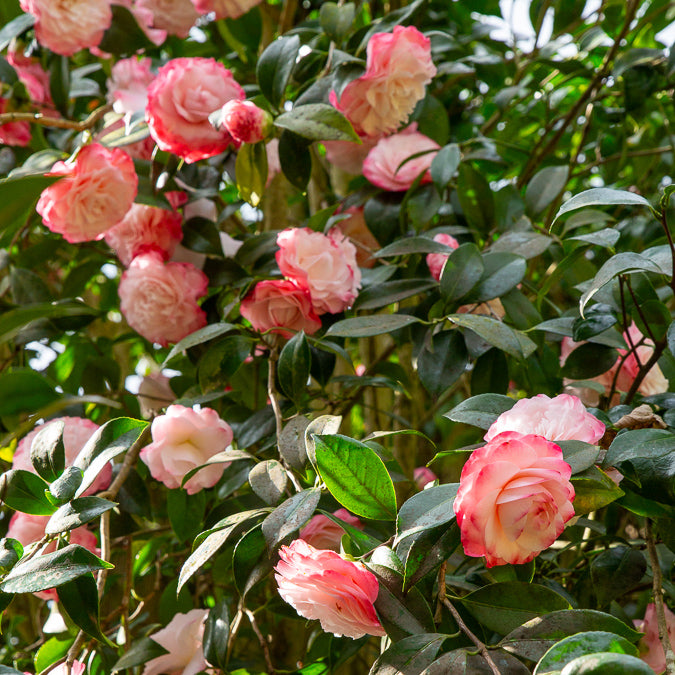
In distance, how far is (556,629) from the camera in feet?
1.44

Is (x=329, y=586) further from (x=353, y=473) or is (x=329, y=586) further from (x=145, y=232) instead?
(x=145, y=232)

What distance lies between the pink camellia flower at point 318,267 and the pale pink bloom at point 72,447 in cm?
28

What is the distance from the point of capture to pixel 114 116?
37.2 inches

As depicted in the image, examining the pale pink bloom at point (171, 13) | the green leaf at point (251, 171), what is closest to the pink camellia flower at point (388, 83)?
the green leaf at point (251, 171)

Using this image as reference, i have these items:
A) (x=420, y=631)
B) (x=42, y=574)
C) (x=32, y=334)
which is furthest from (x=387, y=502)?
(x=32, y=334)

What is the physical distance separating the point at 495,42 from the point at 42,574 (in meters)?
1.16

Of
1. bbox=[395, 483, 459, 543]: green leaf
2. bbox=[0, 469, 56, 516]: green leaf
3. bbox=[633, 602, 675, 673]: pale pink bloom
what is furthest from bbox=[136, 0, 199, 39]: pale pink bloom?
bbox=[633, 602, 675, 673]: pale pink bloom

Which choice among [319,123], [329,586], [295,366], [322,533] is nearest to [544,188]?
[319,123]

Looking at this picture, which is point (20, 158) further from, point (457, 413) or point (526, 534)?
point (526, 534)

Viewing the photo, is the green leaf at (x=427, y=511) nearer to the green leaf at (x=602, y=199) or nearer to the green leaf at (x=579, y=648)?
the green leaf at (x=579, y=648)

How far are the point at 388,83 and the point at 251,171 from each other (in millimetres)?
193

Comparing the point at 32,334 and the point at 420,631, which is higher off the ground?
the point at 420,631

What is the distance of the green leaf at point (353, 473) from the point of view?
1.63 feet

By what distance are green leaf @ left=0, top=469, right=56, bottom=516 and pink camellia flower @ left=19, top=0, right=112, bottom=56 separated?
2.12 ft
